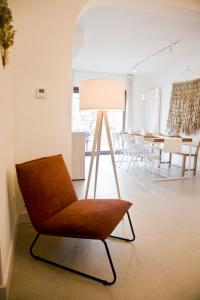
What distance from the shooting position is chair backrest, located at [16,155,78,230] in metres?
1.72

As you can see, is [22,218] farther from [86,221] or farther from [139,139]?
[139,139]

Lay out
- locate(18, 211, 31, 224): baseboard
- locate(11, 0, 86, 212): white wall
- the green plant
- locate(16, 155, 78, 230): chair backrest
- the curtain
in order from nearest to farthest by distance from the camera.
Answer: the green plant
locate(16, 155, 78, 230): chair backrest
locate(11, 0, 86, 212): white wall
locate(18, 211, 31, 224): baseboard
the curtain

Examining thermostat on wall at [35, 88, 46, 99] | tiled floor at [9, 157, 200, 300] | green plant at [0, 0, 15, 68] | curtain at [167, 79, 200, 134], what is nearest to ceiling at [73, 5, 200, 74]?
curtain at [167, 79, 200, 134]

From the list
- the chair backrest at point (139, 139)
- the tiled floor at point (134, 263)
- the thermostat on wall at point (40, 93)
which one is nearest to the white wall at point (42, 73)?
the thermostat on wall at point (40, 93)

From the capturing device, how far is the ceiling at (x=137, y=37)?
121 inches

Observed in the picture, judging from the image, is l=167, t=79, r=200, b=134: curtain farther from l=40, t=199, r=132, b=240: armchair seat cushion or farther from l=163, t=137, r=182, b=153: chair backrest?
l=40, t=199, r=132, b=240: armchair seat cushion

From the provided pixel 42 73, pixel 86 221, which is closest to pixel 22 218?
pixel 86 221

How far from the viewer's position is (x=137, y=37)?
3.93 m

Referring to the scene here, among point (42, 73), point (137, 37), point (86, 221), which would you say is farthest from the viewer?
point (137, 37)

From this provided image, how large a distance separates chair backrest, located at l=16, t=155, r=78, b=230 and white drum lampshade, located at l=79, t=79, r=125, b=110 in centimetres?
69

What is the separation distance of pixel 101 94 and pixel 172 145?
2.48 m

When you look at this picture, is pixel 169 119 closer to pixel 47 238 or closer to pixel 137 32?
pixel 137 32

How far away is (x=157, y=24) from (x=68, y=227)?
3.30 metres

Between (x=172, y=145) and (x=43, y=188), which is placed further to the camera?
(x=172, y=145)
